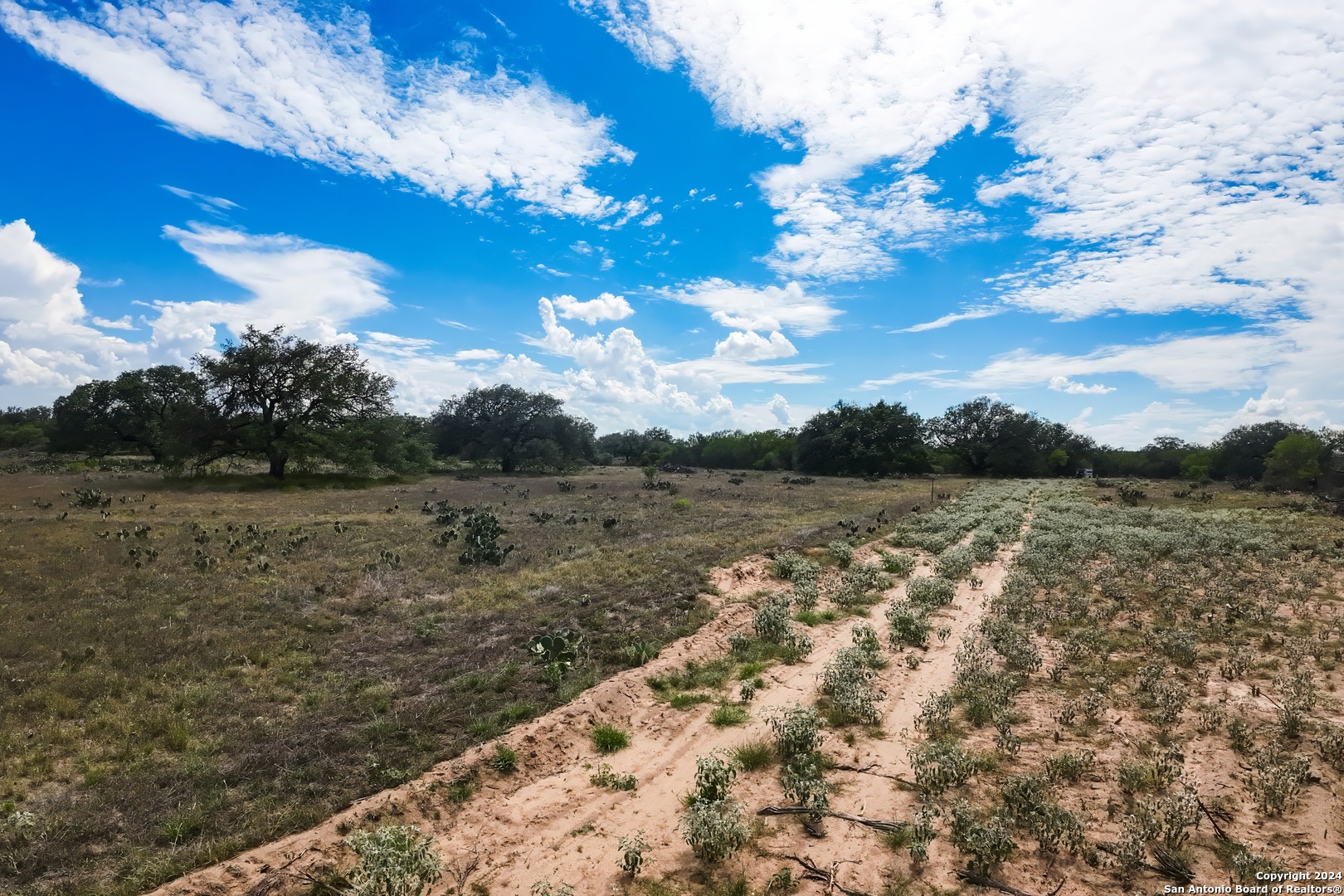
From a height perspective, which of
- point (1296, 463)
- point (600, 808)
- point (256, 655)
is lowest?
point (600, 808)

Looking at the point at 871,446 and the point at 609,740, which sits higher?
the point at 871,446

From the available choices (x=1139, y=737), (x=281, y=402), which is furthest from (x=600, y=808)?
(x=281, y=402)

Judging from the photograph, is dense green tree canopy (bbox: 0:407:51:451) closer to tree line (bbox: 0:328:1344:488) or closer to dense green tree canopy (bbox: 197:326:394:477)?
tree line (bbox: 0:328:1344:488)

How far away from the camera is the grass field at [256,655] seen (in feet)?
20.3

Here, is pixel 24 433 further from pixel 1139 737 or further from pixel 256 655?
pixel 1139 737

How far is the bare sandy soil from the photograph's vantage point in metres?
5.53

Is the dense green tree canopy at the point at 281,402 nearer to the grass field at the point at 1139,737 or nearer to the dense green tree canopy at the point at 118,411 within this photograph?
the dense green tree canopy at the point at 118,411

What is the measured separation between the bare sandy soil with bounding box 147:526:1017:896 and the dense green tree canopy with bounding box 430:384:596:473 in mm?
55315

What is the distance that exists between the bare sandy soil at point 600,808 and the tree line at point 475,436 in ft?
141

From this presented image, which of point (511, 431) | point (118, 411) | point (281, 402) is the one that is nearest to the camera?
point (281, 402)

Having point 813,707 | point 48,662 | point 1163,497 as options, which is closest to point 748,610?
point 813,707

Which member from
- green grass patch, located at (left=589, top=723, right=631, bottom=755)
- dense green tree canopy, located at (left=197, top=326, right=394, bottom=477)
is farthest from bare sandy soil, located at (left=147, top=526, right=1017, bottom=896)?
dense green tree canopy, located at (left=197, top=326, right=394, bottom=477)

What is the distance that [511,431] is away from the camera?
66000 millimetres

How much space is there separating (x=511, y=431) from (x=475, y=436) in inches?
186
